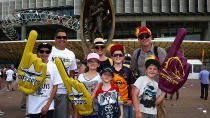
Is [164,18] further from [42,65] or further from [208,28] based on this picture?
[42,65]

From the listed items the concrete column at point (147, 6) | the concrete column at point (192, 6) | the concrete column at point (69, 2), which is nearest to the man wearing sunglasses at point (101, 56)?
the concrete column at point (147, 6)

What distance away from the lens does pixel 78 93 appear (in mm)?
2803

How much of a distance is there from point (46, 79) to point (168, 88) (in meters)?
1.69

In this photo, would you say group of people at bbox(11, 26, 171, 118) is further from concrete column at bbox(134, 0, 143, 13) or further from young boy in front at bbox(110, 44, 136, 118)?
concrete column at bbox(134, 0, 143, 13)

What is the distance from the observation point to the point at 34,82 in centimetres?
282

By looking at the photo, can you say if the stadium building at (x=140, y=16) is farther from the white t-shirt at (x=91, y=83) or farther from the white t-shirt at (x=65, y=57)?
the white t-shirt at (x=91, y=83)

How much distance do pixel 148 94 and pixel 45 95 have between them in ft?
4.71

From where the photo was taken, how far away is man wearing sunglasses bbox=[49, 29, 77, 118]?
3.31 m

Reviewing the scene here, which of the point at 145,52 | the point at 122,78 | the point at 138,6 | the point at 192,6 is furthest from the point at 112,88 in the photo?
the point at 192,6

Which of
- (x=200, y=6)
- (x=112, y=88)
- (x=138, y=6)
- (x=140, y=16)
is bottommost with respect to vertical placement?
(x=112, y=88)

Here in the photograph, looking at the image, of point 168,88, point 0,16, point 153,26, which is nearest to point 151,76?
point 168,88

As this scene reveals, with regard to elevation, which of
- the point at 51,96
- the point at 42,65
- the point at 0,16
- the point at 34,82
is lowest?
the point at 51,96

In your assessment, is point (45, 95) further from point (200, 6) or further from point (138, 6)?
point (200, 6)

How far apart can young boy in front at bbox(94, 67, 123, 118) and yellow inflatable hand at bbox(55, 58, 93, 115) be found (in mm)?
149
